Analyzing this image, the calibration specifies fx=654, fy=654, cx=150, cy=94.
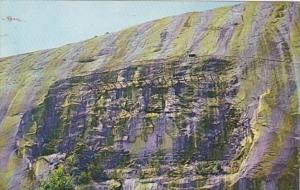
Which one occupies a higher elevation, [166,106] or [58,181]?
[166,106]

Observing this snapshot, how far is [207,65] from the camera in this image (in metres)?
3.20

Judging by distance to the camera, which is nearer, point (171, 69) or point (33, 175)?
point (33, 175)

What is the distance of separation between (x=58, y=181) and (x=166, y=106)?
2.02 ft

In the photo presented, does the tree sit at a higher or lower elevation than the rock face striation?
lower

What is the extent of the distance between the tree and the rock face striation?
23mm

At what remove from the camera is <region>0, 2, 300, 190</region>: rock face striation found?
3021 mm

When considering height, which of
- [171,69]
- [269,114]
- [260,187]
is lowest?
[260,187]

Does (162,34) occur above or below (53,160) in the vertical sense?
above

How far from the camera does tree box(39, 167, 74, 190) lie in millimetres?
2992

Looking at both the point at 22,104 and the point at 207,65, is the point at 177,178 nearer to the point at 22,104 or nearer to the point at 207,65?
the point at 207,65

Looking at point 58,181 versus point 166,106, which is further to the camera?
point 166,106

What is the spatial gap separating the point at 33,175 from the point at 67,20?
2.48ft

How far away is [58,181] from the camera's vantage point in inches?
118

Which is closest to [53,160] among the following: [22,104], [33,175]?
[33,175]
